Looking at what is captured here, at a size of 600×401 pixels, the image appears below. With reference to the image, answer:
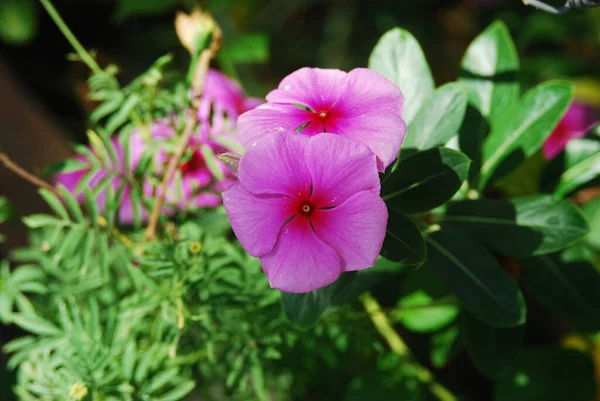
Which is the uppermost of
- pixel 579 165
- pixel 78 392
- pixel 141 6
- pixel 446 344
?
pixel 141 6

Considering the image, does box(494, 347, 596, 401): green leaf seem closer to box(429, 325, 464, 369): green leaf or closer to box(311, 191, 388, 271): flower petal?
box(429, 325, 464, 369): green leaf

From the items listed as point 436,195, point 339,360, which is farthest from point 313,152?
point 339,360

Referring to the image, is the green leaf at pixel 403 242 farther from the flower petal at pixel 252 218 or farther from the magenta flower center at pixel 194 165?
the magenta flower center at pixel 194 165

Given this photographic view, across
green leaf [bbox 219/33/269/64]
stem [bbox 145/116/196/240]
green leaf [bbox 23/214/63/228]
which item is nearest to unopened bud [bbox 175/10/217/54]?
stem [bbox 145/116/196/240]

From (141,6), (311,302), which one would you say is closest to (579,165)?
(311,302)

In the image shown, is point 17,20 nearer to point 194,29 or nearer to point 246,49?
point 246,49

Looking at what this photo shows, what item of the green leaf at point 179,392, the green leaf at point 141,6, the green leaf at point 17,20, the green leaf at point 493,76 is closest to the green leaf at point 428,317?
the green leaf at point 493,76

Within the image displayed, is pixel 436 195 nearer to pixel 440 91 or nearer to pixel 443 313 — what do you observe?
pixel 440 91
